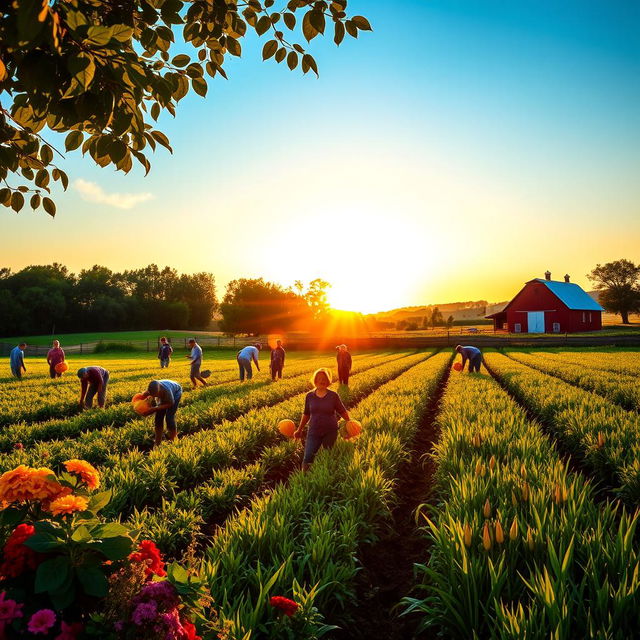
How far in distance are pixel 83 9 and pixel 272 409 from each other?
29.6ft

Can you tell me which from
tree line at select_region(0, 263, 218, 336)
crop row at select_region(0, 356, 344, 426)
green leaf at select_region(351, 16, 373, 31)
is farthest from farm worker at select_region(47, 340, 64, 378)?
tree line at select_region(0, 263, 218, 336)

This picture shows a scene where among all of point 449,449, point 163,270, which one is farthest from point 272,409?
point 163,270

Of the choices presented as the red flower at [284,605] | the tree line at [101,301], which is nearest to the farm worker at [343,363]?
the red flower at [284,605]

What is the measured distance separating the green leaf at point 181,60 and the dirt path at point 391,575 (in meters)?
4.30

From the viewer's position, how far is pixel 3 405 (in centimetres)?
1146

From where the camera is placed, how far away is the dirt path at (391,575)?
3328mm

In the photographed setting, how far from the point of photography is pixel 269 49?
287cm

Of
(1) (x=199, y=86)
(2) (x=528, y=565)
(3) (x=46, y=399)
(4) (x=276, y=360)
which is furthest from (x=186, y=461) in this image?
(4) (x=276, y=360)

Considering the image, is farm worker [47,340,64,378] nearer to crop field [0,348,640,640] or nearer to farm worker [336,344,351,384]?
crop field [0,348,640,640]

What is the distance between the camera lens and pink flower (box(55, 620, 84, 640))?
1.71 m

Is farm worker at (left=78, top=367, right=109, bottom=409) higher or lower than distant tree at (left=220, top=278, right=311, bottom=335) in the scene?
lower

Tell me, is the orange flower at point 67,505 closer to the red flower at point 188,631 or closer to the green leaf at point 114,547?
the green leaf at point 114,547

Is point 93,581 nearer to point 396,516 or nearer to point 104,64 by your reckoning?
point 104,64

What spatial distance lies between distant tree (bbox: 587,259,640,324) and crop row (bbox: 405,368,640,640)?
88722mm
